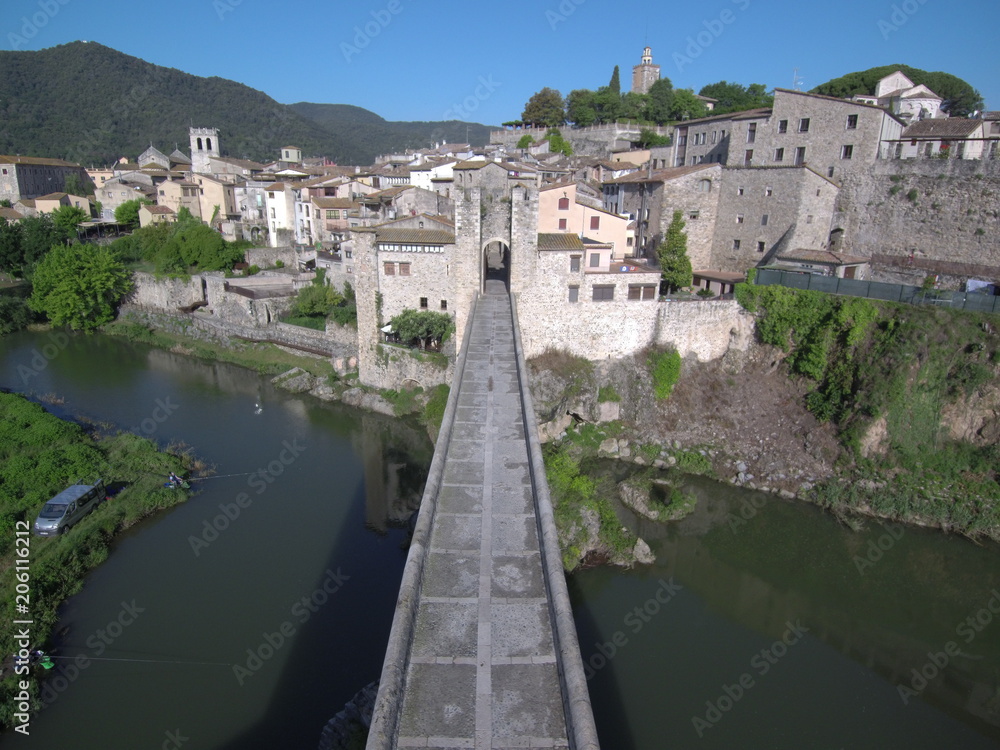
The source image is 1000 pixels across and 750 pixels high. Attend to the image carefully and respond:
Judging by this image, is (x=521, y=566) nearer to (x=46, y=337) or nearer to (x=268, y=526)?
(x=268, y=526)

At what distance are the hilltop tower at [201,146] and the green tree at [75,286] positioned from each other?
28.4 m

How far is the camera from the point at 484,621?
6.84 meters

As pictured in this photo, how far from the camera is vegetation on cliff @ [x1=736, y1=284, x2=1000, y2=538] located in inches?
669

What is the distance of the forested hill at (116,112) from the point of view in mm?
72250

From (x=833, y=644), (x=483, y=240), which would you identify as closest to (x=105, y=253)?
(x=483, y=240)

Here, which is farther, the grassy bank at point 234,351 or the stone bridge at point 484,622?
the grassy bank at point 234,351
